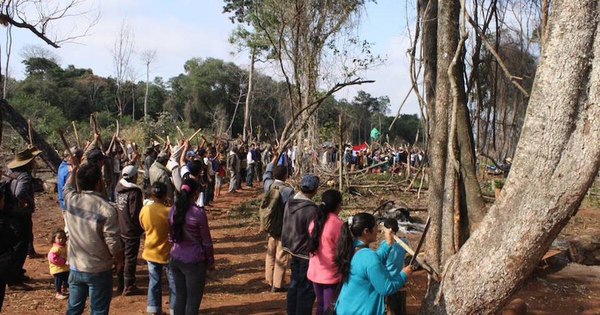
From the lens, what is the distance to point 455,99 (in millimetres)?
3676

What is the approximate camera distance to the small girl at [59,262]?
19.1 ft

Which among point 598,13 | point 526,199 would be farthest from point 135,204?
point 598,13

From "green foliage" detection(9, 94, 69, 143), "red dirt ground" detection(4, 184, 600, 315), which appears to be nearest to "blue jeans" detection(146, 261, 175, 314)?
"red dirt ground" detection(4, 184, 600, 315)

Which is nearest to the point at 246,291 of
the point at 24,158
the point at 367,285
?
the point at 24,158

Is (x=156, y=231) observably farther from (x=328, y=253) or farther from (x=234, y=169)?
(x=234, y=169)

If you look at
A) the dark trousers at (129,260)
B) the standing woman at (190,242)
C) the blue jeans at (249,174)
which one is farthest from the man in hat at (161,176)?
the blue jeans at (249,174)

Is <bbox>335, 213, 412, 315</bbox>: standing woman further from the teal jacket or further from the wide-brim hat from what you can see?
the wide-brim hat

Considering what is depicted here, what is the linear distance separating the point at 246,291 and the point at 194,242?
253 centimetres

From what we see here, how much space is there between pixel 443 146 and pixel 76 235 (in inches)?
130

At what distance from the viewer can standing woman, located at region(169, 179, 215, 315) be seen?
4.37 m

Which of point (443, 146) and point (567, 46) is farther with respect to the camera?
point (443, 146)

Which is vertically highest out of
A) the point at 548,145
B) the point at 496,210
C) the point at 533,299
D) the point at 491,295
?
the point at 548,145

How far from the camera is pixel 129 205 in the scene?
19.2ft

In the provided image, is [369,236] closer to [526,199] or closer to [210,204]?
[526,199]
